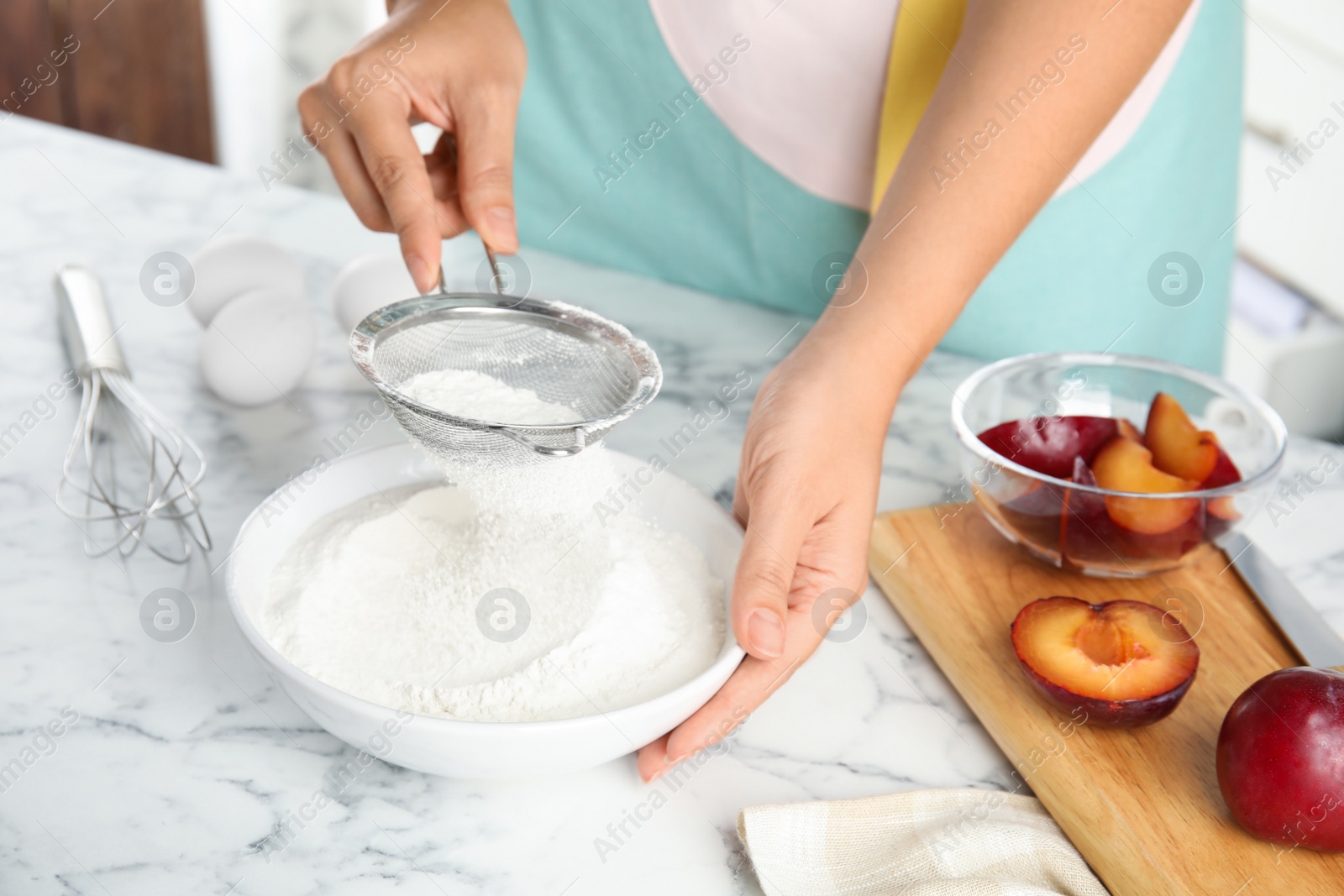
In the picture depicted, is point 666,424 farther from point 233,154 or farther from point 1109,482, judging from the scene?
point 233,154

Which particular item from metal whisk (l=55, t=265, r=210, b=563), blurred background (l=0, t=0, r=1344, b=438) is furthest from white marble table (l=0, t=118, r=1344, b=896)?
blurred background (l=0, t=0, r=1344, b=438)

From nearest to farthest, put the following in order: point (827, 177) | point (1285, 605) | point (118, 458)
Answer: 1. point (1285, 605)
2. point (118, 458)
3. point (827, 177)

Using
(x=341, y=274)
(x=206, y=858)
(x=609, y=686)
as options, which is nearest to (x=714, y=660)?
(x=609, y=686)

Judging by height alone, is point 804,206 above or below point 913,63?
below

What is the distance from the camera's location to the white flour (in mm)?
669

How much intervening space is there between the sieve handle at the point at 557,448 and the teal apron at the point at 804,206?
527mm

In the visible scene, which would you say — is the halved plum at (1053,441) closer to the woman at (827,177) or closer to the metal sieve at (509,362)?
the woman at (827,177)

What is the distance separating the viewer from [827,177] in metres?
1.13

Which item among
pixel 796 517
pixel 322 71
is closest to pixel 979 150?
pixel 796 517

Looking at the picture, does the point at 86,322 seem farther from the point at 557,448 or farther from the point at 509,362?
the point at 557,448

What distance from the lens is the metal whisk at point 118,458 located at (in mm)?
854

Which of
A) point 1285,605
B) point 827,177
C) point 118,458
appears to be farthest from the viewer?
point 827,177

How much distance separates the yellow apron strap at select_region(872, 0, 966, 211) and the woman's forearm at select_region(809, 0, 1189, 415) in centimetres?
13

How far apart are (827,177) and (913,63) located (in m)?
0.14
